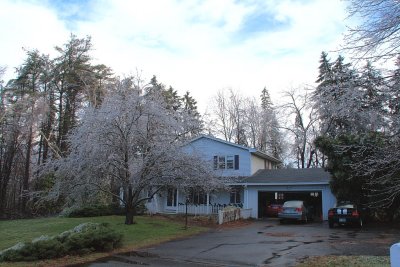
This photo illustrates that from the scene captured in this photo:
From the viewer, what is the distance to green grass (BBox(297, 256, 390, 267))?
33.6ft

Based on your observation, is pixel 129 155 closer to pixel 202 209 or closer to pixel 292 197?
pixel 202 209

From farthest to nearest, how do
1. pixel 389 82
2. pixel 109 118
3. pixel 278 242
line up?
Result: pixel 109 118 < pixel 278 242 < pixel 389 82

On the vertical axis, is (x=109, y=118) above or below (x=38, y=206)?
above

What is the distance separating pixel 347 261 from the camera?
35.4 ft

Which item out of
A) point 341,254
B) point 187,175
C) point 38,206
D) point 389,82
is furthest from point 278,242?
point 38,206

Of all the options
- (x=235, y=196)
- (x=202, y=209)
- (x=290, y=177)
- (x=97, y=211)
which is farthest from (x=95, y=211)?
(x=290, y=177)

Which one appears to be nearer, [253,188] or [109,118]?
[109,118]

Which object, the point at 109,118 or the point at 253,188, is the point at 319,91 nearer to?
the point at 109,118

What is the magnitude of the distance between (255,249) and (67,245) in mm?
6562

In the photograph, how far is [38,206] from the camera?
31438 mm

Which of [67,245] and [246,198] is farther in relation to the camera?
[246,198]

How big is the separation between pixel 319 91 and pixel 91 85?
113ft

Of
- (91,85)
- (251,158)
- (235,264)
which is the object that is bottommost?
(235,264)

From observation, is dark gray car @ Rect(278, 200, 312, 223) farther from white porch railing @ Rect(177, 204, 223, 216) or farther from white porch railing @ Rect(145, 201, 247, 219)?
white porch railing @ Rect(177, 204, 223, 216)
